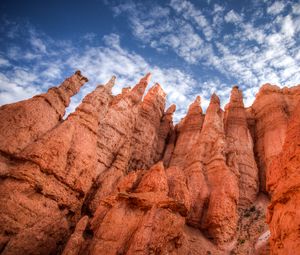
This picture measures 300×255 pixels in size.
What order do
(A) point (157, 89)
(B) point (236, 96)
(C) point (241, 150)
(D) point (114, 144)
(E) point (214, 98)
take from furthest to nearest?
1. (A) point (157, 89)
2. (B) point (236, 96)
3. (E) point (214, 98)
4. (C) point (241, 150)
5. (D) point (114, 144)

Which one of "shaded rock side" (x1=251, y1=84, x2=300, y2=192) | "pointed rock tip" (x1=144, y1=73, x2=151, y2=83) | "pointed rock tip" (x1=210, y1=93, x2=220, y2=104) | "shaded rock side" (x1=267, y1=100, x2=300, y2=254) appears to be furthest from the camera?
"pointed rock tip" (x1=144, y1=73, x2=151, y2=83)

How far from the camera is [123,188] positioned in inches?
543

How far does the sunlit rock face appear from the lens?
10515mm

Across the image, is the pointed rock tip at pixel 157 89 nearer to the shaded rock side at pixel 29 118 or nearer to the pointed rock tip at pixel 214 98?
the pointed rock tip at pixel 214 98

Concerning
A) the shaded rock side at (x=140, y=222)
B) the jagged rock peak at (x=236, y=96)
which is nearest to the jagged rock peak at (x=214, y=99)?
the jagged rock peak at (x=236, y=96)

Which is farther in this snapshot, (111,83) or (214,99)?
(214,99)

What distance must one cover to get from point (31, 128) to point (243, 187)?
19584 mm

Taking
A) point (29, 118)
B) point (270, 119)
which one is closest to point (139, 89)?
point (270, 119)

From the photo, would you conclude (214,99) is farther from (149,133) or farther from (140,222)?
(140,222)

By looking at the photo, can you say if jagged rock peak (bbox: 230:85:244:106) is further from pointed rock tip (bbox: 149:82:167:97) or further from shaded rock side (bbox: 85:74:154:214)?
shaded rock side (bbox: 85:74:154:214)

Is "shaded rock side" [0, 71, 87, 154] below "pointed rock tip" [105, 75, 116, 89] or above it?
below

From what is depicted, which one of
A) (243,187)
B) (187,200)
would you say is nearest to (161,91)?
(243,187)

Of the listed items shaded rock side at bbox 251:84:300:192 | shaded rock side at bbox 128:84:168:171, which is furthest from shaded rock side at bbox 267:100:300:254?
shaded rock side at bbox 128:84:168:171

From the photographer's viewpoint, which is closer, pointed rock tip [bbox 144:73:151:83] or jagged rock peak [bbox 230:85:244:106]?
jagged rock peak [bbox 230:85:244:106]
